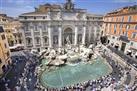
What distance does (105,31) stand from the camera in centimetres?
4303

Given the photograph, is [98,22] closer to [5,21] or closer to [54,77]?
[54,77]

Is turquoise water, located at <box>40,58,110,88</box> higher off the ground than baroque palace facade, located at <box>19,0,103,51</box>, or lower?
lower

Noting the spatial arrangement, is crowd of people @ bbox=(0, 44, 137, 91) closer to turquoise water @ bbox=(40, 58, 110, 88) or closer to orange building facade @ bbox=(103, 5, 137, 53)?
→ turquoise water @ bbox=(40, 58, 110, 88)

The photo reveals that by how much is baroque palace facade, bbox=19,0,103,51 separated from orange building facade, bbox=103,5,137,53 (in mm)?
5217

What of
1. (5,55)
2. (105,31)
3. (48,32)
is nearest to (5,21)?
(48,32)

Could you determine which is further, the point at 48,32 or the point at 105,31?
the point at 105,31

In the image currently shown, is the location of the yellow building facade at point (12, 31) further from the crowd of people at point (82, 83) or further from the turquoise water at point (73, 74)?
the turquoise water at point (73, 74)

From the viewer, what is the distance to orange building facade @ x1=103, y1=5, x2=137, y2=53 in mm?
29094

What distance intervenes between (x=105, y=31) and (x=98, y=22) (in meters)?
4.72

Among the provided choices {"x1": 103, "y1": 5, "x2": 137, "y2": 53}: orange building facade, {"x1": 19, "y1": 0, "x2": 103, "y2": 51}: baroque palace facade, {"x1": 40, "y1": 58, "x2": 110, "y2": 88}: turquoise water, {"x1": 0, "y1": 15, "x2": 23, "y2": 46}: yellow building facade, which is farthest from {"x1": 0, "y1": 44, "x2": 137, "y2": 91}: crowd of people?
{"x1": 0, "y1": 15, "x2": 23, "y2": 46}: yellow building facade

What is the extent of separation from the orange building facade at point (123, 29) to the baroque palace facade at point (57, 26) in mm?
5217

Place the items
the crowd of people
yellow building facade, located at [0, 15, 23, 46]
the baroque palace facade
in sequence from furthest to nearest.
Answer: yellow building facade, located at [0, 15, 23, 46], the baroque palace facade, the crowd of people

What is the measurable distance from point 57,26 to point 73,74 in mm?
17366

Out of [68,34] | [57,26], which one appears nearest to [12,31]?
[57,26]
